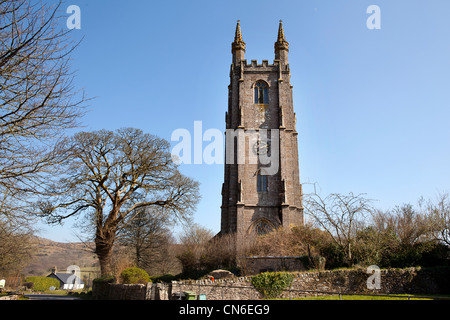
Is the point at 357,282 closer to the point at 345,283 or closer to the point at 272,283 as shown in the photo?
the point at 345,283

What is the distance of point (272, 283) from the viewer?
1612cm

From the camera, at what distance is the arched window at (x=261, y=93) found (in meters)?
36.4

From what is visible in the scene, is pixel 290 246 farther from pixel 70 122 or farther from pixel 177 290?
pixel 70 122

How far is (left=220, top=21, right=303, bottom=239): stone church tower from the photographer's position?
32.3m

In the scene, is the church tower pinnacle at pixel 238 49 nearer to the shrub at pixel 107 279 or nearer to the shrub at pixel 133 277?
the shrub at pixel 107 279

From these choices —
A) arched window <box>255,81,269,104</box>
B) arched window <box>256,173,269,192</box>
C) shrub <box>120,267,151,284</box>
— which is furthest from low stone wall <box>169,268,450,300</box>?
arched window <box>255,81,269,104</box>

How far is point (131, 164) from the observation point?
26.9 metres

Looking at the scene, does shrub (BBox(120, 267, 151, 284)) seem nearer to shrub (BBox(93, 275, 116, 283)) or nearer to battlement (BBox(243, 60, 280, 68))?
shrub (BBox(93, 275, 116, 283))

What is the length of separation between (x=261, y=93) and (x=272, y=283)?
24.4m

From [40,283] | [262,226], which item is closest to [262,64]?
[262,226]

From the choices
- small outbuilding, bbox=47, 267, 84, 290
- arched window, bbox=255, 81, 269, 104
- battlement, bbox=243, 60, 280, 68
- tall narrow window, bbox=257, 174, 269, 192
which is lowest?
small outbuilding, bbox=47, 267, 84, 290

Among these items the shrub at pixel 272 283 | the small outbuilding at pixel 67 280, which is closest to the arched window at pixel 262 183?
the shrub at pixel 272 283
